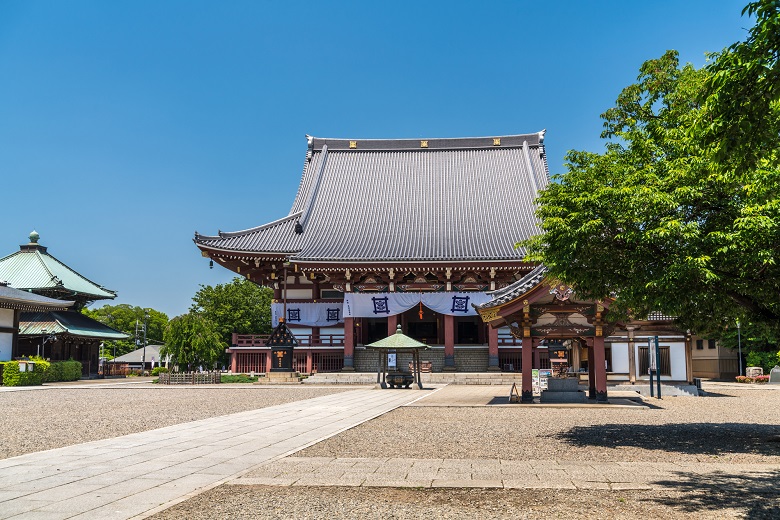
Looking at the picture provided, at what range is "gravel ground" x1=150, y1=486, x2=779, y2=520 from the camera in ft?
19.5

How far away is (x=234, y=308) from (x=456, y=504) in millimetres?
54185

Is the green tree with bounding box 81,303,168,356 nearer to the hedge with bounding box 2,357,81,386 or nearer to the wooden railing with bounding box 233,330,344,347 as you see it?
the hedge with bounding box 2,357,81,386

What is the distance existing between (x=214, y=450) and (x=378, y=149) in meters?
41.7

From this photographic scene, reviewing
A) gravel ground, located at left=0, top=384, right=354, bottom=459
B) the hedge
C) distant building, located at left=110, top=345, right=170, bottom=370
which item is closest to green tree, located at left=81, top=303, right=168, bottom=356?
distant building, located at left=110, top=345, right=170, bottom=370

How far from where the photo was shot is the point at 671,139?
37.1 feet

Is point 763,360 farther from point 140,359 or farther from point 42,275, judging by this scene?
point 140,359

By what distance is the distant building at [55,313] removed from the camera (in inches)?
1694

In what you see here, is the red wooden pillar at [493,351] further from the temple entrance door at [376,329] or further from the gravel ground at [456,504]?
the gravel ground at [456,504]

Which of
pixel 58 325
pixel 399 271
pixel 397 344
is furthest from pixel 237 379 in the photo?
pixel 58 325

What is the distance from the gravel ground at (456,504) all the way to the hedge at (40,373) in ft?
105

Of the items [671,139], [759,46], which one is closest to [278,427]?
[671,139]

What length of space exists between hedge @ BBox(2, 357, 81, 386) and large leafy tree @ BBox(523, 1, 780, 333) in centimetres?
3126

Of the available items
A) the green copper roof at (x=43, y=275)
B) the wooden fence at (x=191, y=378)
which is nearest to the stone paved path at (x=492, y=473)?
the wooden fence at (x=191, y=378)

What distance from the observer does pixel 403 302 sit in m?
36.0
